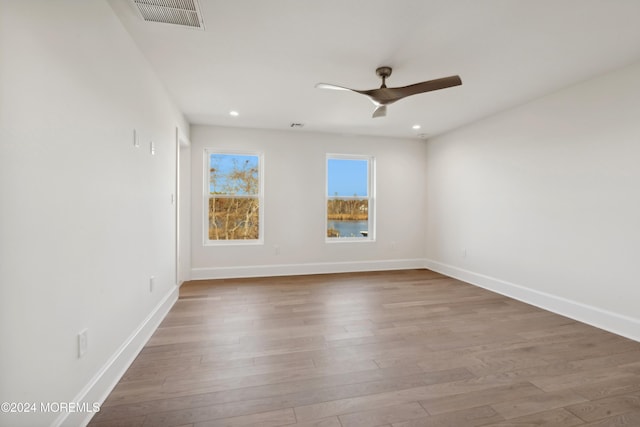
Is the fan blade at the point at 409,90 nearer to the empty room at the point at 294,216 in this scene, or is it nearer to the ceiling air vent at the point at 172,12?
the empty room at the point at 294,216

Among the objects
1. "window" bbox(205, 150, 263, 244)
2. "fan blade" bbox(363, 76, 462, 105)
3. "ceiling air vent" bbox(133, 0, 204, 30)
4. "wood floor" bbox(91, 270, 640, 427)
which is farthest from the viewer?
"window" bbox(205, 150, 263, 244)

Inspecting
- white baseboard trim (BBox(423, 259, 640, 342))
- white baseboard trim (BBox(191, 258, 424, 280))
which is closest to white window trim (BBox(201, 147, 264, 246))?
white baseboard trim (BBox(191, 258, 424, 280))

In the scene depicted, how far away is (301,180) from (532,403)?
3760 millimetres

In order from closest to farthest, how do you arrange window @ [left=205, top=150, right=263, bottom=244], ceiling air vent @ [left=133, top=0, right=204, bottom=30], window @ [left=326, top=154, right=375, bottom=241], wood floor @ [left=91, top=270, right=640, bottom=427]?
wood floor @ [left=91, top=270, right=640, bottom=427] < ceiling air vent @ [left=133, top=0, right=204, bottom=30] < window @ [left=205, top=150, right=263, bottom=244] < window @ [left=326, top=154, right=375, bottom=241]

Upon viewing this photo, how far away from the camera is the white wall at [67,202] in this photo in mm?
1002

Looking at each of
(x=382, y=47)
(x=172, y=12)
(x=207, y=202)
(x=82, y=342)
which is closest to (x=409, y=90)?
(x=382, y=47)

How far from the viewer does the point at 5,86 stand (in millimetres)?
969

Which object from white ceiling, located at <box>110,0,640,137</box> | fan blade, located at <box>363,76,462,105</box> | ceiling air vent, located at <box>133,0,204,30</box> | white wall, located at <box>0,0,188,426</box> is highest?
white ceiling, located at <box>110,0,640,137</box>

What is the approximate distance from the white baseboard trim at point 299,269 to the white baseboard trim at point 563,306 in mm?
1039

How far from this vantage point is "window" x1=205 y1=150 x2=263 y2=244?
439 cm

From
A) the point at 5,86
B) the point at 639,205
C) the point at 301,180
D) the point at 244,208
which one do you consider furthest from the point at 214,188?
the point at 639,205

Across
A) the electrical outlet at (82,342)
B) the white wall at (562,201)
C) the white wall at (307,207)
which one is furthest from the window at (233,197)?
the white wall at (562,201)

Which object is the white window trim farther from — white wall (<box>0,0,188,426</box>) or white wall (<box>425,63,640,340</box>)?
white wall (<box>425,63,640,340</box>)

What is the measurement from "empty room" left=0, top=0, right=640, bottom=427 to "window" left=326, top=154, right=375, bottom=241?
25.3 inches
